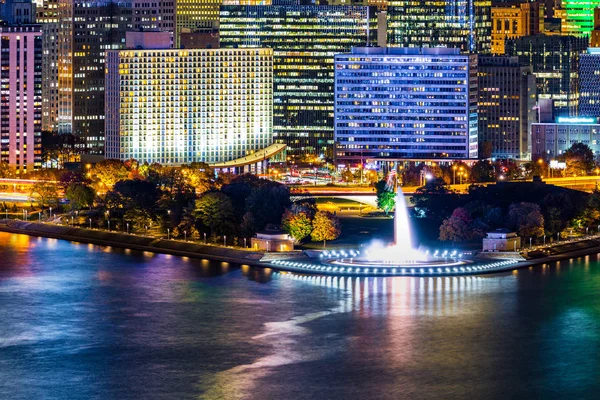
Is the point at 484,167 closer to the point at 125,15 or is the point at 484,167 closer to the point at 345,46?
the point at 345,46

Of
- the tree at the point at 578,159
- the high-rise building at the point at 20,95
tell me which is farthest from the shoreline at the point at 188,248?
the tree at the point at 578,159

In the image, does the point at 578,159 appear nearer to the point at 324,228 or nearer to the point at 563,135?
the point at 563,135

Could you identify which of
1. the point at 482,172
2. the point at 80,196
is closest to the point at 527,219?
the point at 80,196

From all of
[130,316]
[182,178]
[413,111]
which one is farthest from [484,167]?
[130,316]

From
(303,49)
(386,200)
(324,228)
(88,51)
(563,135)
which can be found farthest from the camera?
(88,51)

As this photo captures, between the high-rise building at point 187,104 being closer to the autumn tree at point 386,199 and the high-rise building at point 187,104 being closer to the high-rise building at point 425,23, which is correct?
the high-rise building at point 425,23

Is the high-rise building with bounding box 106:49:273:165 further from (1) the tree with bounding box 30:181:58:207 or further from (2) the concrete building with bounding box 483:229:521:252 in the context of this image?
(2) the concrete building with bounding box 483:229:521:252
